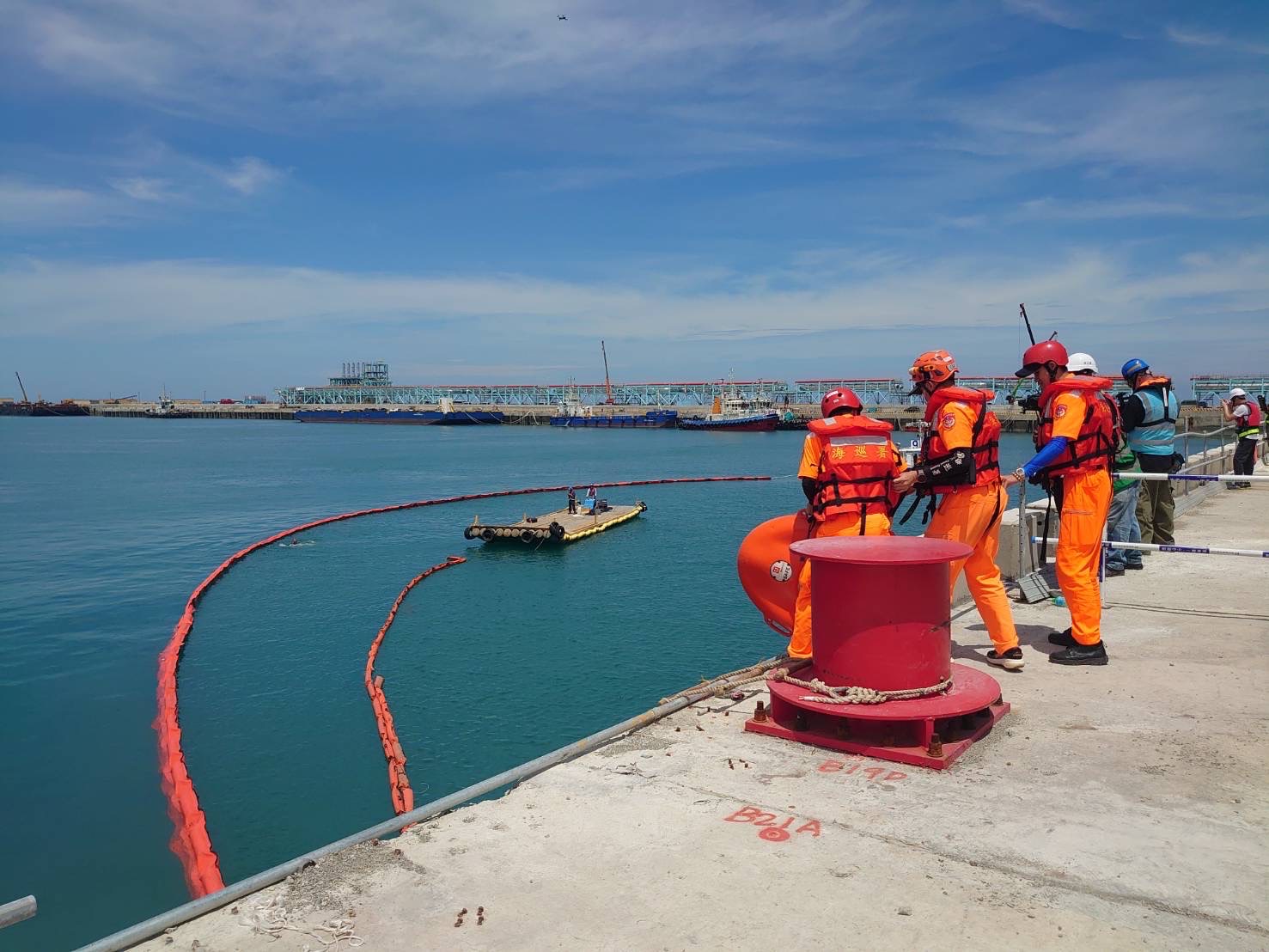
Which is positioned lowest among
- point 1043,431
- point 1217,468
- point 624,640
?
point 624,640

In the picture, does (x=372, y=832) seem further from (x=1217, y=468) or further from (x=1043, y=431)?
(x=1217, y=468)

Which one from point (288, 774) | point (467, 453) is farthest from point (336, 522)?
point (467, 453)

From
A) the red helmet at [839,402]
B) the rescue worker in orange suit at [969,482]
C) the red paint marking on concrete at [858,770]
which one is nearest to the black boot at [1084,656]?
the rescue worker in orange suit at [969,482]

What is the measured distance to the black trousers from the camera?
14.8 metres

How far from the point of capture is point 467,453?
7112 centimetres

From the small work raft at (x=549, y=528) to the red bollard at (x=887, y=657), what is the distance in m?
20.5

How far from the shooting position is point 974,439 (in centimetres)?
554

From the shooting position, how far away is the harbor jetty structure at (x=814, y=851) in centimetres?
289

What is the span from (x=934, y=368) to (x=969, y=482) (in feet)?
2.55

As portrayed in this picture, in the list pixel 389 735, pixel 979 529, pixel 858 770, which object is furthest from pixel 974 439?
pixel 389 735

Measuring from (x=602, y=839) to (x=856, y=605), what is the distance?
1750mm

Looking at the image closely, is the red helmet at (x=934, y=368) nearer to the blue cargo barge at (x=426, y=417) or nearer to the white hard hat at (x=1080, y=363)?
the white hard hat at (x=1080, y=363)

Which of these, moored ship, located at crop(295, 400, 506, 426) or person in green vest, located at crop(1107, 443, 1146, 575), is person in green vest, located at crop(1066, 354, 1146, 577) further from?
moored ship, located at crop(295, 400, 506, 426)

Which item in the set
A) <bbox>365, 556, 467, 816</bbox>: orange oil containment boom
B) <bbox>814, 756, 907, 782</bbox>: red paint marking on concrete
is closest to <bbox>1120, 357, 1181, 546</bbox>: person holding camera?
<bbox>814, 756, 907, 782</bbox>: red paint marking on concrete
